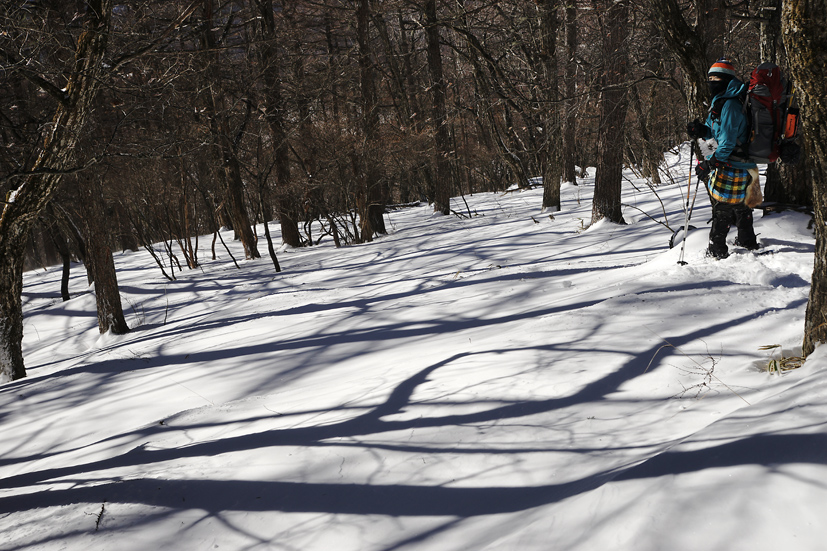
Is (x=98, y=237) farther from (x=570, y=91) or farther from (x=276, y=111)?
(x=570, y=91)

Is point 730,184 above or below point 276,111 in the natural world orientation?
below

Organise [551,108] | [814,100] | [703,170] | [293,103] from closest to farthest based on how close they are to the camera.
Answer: [814,100] < [703,170] < [551,108] < [293,103]

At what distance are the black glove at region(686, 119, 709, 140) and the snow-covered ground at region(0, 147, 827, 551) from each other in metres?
1.08

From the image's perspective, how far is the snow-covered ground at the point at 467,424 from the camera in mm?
1984

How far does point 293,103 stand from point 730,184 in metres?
11.4

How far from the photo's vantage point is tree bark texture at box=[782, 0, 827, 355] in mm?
2490

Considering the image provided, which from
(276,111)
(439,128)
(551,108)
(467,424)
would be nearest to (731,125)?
(467,424)

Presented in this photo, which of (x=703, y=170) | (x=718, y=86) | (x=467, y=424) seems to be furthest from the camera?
(x=703, y=170)

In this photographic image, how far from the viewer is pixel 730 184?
14.8 ft

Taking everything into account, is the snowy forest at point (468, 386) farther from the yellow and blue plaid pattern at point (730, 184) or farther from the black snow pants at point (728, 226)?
the yellow and blue plaid pattern at point (730, 184)

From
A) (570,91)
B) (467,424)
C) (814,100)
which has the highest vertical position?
(570,91)

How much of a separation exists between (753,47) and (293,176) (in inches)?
453

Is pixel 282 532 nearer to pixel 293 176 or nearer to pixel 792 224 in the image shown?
pixel 792 224

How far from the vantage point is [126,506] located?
9.18 ft
